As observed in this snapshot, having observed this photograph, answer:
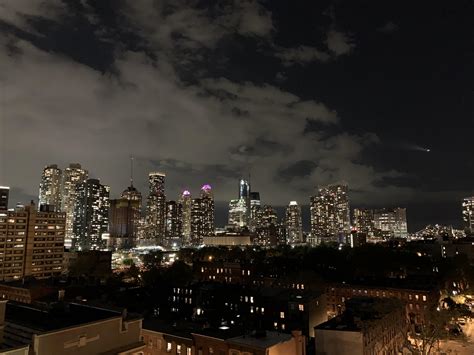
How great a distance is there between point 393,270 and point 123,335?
3636 inches

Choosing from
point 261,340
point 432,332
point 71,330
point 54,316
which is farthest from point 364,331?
point 54,316

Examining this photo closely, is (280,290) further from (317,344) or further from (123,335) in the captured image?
(123,335)

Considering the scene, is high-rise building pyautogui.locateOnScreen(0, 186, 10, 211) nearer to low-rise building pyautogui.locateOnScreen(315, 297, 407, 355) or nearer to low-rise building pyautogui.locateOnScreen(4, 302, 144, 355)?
low-rise building pyautogui.locateOnScreen(4, 302, 144, 355)

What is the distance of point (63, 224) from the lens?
4980 inches

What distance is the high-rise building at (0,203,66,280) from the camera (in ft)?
366

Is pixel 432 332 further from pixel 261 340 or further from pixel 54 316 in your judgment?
pixel 54 316

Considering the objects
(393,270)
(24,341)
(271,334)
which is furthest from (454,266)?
(24,341)

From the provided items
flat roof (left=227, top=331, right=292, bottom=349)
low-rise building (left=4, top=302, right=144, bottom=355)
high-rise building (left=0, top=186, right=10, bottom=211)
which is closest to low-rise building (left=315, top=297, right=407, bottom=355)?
flat roof (left=227, top=331, right=292, bottom=349)

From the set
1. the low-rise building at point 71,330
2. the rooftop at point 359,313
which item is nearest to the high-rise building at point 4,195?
the low-rise building at point 71,330

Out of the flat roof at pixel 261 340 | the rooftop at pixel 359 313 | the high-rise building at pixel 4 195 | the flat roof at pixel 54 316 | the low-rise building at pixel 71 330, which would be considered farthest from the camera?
the high-rise building at pixel 4 195

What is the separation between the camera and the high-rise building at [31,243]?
11169 cm

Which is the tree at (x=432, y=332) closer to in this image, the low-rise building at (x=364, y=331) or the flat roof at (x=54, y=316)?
the low-rise building at (x=364, y=331)

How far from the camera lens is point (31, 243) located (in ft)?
385

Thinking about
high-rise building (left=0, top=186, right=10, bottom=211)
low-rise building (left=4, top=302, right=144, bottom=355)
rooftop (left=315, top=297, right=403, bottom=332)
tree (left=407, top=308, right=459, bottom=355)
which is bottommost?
tree (left=407, top=308, right=459, bottom=355)
